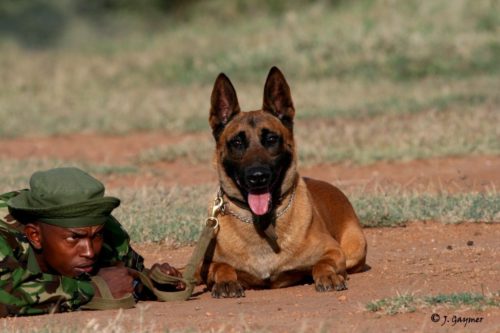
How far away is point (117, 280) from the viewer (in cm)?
721

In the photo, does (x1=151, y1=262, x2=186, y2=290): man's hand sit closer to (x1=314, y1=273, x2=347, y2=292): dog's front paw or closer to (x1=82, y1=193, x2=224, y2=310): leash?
(x1=82, y1=193, x2=224, y2=310): leash

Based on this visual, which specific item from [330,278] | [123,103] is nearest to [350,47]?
[123,103]

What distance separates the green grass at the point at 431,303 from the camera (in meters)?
6.61

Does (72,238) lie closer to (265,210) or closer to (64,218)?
(64,218)

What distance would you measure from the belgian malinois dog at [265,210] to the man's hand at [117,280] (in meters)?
0.63

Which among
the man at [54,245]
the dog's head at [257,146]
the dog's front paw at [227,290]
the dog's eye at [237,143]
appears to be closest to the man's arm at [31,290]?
the man at [54,245]

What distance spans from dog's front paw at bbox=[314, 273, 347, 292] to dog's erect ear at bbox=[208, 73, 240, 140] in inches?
48.1

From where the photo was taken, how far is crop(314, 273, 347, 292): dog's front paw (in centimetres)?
761

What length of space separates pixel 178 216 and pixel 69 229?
3.41 metres

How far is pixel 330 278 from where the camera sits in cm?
764

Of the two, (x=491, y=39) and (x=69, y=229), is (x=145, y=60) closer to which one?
(x=491, y=39)

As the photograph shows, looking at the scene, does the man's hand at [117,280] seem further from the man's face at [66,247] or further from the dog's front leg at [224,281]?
the dog's front leg at [224,281]

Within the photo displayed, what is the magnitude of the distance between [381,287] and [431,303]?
101 cm

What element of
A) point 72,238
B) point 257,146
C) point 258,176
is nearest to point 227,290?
point 258,176
